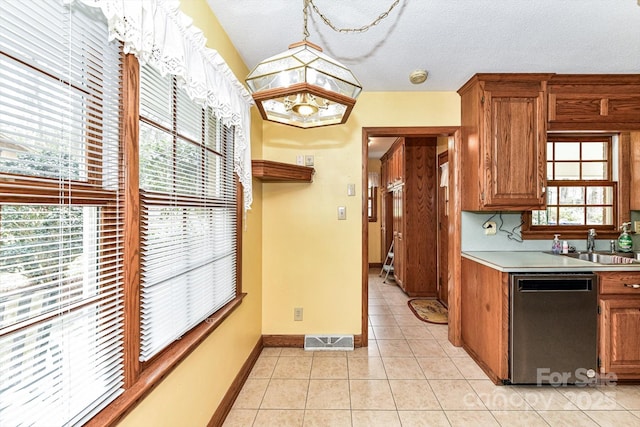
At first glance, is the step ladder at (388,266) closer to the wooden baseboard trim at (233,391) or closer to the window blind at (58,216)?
the wooden baseboard trim at (233,391)

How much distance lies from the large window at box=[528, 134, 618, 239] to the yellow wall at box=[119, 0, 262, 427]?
2675 mm

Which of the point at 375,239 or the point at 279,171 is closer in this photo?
the point at 279,171

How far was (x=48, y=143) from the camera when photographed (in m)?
0.77

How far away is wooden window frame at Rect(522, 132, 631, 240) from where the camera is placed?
2.72 metres

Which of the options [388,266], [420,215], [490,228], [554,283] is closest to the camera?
[554,283]

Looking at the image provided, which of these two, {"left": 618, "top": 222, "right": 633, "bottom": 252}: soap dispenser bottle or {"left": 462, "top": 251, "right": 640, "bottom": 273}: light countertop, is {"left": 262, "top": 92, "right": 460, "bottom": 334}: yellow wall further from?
{"left": 618, "top": 222, "right": 633, "bottom": 252}: soap dispenser bottle

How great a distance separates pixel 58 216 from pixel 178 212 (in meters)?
0.60

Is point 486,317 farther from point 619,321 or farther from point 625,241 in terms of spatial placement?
point 625,241

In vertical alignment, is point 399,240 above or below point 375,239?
above

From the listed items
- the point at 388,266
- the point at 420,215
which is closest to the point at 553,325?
the point at 420,215

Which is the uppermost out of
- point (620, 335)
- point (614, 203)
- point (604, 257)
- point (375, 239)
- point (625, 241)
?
point (614, 203)

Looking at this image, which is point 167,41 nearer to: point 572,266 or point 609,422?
point 572,266

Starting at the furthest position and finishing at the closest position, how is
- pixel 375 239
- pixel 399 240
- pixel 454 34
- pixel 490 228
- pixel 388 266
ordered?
1. pixel 375 239
2. pixel 388 266
3. pixel 399 240
4. pixel 490 228
5. pixel 454 34

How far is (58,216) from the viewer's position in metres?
0.81
